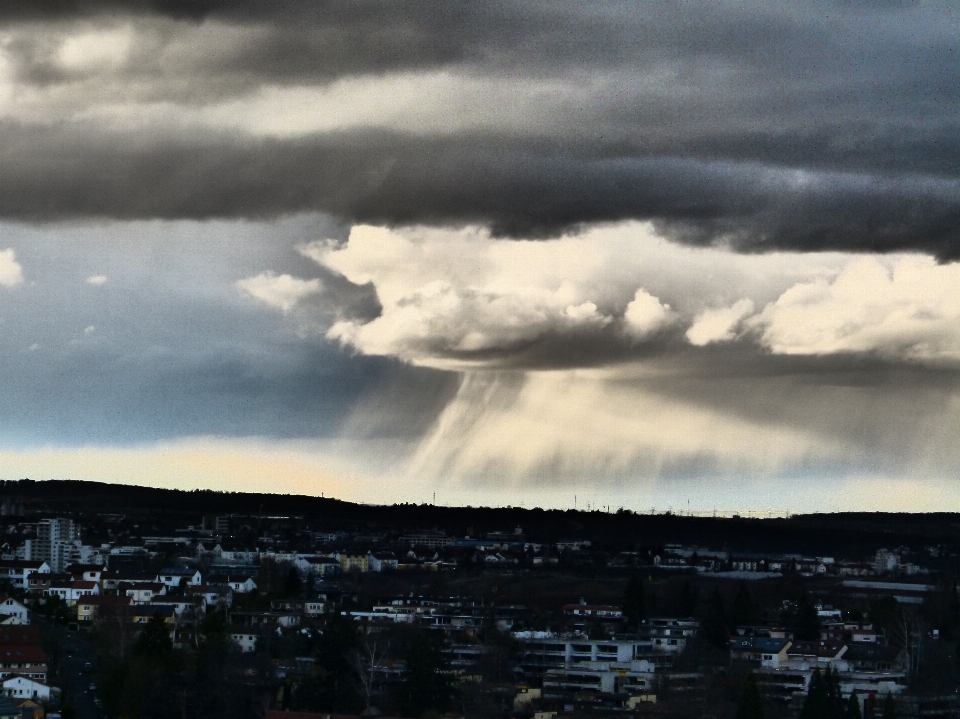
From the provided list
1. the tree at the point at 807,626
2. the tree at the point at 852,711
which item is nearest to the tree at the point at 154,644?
the tree at the point at 852,711

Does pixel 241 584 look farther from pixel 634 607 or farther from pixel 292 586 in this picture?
pixel 634 607

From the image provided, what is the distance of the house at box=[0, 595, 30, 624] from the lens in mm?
100812

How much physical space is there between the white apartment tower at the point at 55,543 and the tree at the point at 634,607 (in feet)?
187

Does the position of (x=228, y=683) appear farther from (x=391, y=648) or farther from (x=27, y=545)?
(x=27, y=545)

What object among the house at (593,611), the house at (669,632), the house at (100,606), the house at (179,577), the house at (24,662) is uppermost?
the house at (179,577)

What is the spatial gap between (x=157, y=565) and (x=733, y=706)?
8576 cm

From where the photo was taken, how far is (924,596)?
13512cm

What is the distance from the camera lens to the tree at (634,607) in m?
111

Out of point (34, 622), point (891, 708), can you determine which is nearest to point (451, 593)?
point (34, 622)

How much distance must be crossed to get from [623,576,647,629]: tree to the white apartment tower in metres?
56.9

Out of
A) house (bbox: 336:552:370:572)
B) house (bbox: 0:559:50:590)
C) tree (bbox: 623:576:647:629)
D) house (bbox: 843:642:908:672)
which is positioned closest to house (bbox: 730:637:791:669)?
house (bbox: 843:642:908:672)

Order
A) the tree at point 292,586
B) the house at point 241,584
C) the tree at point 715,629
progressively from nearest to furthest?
the tree at point 715,629
the tree at point 292,586
the house at point 241,584

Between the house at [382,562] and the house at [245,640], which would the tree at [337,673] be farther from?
the house at [382,562]

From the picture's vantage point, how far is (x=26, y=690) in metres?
78.5
